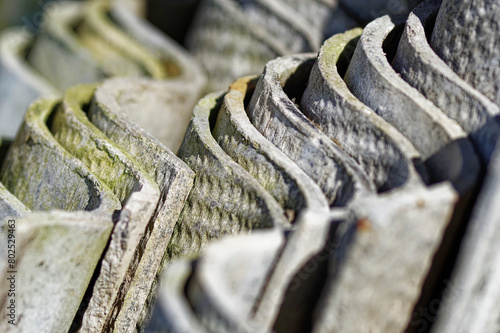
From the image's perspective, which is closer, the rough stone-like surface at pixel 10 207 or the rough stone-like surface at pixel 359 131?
the rough stone-like surface at pixel 359 131

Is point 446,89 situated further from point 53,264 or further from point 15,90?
point 15,90

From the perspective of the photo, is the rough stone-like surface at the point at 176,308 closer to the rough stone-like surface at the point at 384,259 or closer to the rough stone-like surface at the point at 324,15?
the rough stone-like surface at the point at 384,259

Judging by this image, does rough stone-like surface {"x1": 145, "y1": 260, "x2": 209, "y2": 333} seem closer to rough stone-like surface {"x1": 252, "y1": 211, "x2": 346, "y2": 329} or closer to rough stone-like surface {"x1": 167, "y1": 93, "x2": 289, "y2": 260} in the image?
rough stone-like surface {"x1": 252, "y1": 211, "x2": 346, "y2": 329}

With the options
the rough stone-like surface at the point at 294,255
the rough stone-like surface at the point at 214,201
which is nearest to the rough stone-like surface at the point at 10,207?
the rough stone-like surface at the point at 214,201

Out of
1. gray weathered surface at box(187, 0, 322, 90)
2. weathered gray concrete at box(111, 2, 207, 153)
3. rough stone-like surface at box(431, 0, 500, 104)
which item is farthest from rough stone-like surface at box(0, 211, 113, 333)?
gray weathered surface at box(187, 0, 322, 90)

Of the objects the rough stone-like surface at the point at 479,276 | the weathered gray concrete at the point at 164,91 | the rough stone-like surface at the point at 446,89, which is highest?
the weathered gray concrete at the point at 164,91
